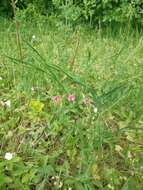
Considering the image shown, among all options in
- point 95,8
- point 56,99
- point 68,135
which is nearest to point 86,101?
point 56,99

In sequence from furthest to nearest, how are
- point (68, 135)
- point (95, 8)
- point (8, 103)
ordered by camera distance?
point (95, 8) < point (8, 103) < point (68, 135)

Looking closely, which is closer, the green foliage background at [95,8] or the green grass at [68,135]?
the green grass at [68,135]

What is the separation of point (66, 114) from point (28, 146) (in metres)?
0.25

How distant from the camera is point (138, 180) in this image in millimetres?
1624

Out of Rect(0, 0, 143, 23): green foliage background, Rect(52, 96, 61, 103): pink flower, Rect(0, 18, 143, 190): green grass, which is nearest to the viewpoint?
Rect(0, 18, 143, 190): green grass

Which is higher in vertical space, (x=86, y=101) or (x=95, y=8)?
(x=95, y=8)

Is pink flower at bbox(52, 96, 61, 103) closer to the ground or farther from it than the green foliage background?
closer to the ground

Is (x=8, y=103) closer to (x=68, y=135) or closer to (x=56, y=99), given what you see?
(x=56, y=99)

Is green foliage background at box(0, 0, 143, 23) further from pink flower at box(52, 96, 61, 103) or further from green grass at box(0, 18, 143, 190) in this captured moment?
pink flower at box(52, 96, 61, 103)

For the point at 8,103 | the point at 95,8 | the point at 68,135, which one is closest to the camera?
the point at 68,135

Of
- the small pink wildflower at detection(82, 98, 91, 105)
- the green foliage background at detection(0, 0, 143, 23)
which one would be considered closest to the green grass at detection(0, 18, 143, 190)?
the small pink wildflower at detection(82, 98, 91, 105)

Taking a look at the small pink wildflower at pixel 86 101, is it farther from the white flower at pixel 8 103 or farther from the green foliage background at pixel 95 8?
the green foliage background at pixel 95 8

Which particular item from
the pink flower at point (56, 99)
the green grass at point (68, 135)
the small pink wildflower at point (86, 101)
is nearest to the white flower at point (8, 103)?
the green grass at point (68, 135)

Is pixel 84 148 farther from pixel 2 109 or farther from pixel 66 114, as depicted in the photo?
pixel 2 109
